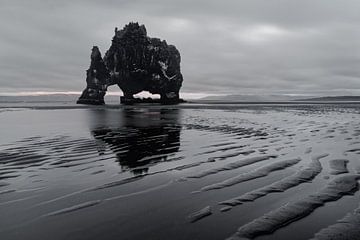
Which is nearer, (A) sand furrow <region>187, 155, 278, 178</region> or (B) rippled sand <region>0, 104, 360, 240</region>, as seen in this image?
(B) rippled sand <region>0, 104, 360, 240</region>

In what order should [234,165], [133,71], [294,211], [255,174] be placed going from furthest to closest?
[133,71]
[234,165]
[255,174]
[294,211]

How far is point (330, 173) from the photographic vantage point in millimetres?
8570

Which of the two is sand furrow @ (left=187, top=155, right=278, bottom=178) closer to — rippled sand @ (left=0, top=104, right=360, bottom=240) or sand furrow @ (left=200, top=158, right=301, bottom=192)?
rippled sand @ (left=0, top=104, right=360, bottom=240)

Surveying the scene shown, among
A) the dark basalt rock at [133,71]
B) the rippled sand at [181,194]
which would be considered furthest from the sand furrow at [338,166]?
the dark basalt rock at [133,71]

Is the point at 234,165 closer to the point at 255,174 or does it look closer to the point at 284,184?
the point at 255,174

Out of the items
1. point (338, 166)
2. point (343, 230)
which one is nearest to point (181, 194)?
point (343, 230)

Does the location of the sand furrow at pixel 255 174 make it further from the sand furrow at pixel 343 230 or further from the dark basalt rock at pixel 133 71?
the dark basalt rock at pixel 133 71

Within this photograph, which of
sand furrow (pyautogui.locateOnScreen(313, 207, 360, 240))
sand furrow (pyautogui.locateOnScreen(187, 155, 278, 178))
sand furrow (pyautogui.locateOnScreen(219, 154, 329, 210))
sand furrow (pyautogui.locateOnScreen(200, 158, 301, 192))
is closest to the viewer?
sand furrow (pyautogui.locateOnScreen(313, 207, 360, 240))

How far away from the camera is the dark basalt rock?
386 feet

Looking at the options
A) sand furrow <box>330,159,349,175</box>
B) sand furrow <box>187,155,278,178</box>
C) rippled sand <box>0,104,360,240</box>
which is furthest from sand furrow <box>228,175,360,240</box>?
sand furrow <box>187,155,278,178</box>

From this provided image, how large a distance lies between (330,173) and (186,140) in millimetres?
8641

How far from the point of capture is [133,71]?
116750mm

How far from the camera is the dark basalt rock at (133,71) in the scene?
386 feet

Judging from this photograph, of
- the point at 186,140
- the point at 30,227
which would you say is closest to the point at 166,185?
the point at 30,227
